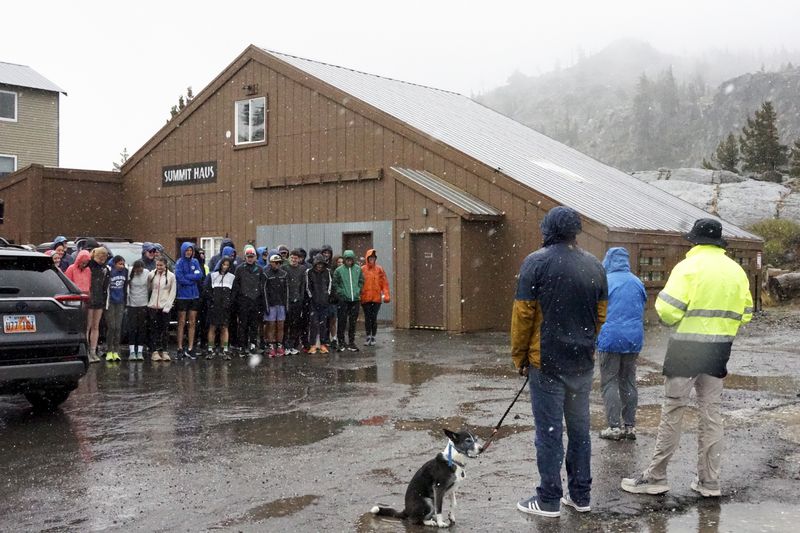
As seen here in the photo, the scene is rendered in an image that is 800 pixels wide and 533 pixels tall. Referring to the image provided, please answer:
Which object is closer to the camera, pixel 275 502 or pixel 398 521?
pixel 398 521

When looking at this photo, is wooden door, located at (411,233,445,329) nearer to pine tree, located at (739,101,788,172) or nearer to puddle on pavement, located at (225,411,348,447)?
puddle on pavement, located at (225,411,348,447)

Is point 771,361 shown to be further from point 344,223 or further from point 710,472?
point 344,223

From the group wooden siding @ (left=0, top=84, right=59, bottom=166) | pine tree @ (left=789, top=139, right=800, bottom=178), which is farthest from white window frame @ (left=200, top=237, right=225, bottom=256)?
pine tree @ (left=789, top=139, right=800, bottom=178)

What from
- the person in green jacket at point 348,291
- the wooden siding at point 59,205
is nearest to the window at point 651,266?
the person in green jacket at point 348,291

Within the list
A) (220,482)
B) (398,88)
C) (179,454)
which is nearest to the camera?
(220,482)

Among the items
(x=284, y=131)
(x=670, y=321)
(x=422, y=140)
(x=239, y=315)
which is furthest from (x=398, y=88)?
(x=670, y=321)

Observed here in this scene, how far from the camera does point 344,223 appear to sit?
22.0m

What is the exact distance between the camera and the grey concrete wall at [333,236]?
823 inches

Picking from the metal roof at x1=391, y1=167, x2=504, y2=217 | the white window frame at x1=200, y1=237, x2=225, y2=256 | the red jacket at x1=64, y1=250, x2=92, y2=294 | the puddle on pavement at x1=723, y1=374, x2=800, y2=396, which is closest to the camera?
the puddle on pavement at x1=723, y1=374, x2=800, y2=396

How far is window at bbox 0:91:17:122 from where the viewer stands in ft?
120

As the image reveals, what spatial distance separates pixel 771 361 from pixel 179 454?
34.0 feet

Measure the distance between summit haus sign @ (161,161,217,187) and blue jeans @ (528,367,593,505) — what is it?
21309mm

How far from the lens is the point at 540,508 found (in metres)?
5.58

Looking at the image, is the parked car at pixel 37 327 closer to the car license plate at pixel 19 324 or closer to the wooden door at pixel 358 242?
the car license plate at pixel 19 324
